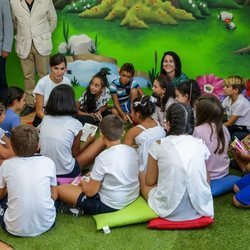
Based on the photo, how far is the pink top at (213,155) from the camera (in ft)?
9.51

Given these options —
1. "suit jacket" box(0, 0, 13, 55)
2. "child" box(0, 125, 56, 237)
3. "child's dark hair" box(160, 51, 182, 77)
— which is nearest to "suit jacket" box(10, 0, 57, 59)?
"suit jacket" box(0, 0, 13, 55)

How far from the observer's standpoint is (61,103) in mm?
2908

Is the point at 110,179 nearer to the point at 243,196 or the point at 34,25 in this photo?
the point at 243,196

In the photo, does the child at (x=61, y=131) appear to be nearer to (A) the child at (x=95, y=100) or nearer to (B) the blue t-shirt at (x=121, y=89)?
(A) the child at (x=95, y=100)

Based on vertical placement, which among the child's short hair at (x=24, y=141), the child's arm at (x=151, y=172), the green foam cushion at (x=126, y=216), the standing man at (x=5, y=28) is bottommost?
the green foam cushion at (x=126, y=216)

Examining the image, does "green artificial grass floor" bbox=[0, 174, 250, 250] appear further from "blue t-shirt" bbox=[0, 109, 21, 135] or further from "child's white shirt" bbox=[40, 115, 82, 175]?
"blue t-shirt" bbox=[0, 109, 21, 135]

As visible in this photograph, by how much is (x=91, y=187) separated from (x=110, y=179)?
0.13 meters

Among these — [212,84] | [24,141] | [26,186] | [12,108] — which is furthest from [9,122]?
[212,84]

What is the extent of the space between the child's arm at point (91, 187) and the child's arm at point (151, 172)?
323 mm

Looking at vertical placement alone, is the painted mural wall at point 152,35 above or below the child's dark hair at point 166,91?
above

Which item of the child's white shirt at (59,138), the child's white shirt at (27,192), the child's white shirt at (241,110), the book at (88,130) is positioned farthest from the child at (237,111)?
the child's white shirt at (27,192)

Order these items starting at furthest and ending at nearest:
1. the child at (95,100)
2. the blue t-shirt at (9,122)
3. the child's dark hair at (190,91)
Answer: the child at (95,100) < the child's dark hair at (190,91) < the blue t-shirt at (9,122)

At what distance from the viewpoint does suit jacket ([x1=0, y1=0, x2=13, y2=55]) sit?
14.6 feet

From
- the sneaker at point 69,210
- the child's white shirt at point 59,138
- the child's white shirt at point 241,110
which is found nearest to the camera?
the sneaker at point 69,210
